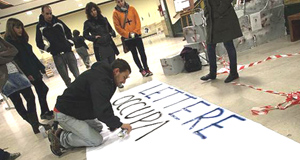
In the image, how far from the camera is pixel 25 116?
2559 mm

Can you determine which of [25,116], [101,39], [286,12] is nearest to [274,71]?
[286,12]

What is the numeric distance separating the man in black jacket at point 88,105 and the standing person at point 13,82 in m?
0.67

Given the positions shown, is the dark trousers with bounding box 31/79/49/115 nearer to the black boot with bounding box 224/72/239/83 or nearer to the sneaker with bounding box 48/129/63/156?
the sneaker with bounding box 48/129/63/156

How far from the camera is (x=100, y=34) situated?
3354 mm

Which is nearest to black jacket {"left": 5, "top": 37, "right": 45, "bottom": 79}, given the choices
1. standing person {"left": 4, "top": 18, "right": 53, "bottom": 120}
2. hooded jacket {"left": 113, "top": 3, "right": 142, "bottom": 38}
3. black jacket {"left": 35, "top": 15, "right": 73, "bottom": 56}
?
standing person {"left": 4, "top": 18, "right": 53, "bottom": 120}

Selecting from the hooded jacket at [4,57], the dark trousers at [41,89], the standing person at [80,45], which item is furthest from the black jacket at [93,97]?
the standing person at [80,45]

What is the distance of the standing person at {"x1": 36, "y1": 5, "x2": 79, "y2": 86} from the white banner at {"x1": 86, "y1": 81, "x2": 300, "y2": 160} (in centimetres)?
125

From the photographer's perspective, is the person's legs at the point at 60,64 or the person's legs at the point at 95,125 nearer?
the person's legs at the point at 95,125

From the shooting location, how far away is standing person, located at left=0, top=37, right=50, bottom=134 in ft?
7.11

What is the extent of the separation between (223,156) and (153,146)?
528 millimetres

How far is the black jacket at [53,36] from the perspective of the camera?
302 centimetres

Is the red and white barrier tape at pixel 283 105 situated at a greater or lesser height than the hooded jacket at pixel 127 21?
lesser

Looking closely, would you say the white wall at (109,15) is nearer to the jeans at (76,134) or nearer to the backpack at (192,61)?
the backpack at (192,61)

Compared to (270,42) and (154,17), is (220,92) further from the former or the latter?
(154,17)
